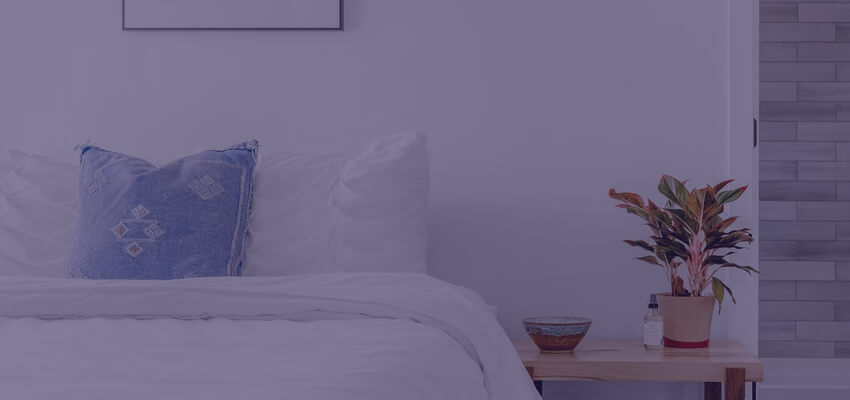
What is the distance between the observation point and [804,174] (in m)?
4.02

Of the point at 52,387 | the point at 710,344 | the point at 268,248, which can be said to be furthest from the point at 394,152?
the point at 52,387

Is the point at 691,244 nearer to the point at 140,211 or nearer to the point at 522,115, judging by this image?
the point at 522,115

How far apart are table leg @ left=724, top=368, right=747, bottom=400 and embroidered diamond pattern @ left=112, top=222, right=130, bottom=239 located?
4.70 feet

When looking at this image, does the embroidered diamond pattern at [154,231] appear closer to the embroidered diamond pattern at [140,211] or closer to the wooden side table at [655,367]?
the embroidered diamond pattern at [140,211]

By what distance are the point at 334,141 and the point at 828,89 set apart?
2786mm

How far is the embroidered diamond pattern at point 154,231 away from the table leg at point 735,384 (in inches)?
53.4

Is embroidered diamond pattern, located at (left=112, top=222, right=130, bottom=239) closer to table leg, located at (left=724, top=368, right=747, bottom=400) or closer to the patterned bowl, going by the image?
the patterned bowl

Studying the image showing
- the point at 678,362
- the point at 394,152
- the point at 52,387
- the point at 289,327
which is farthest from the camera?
the point at 394,152

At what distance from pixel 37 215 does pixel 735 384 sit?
5.78 ft

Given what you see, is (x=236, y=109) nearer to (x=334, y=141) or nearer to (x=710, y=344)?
(x=334, y=141)

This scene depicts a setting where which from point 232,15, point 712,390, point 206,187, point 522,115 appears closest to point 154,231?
point 206,187

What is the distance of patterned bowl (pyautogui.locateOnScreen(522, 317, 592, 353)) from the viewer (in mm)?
2039

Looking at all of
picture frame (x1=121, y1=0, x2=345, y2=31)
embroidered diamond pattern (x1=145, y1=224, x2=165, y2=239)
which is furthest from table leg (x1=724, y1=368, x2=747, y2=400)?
picture frame (x1=121, y1=0, x2=345, y2=31)

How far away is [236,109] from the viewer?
2504 mm
